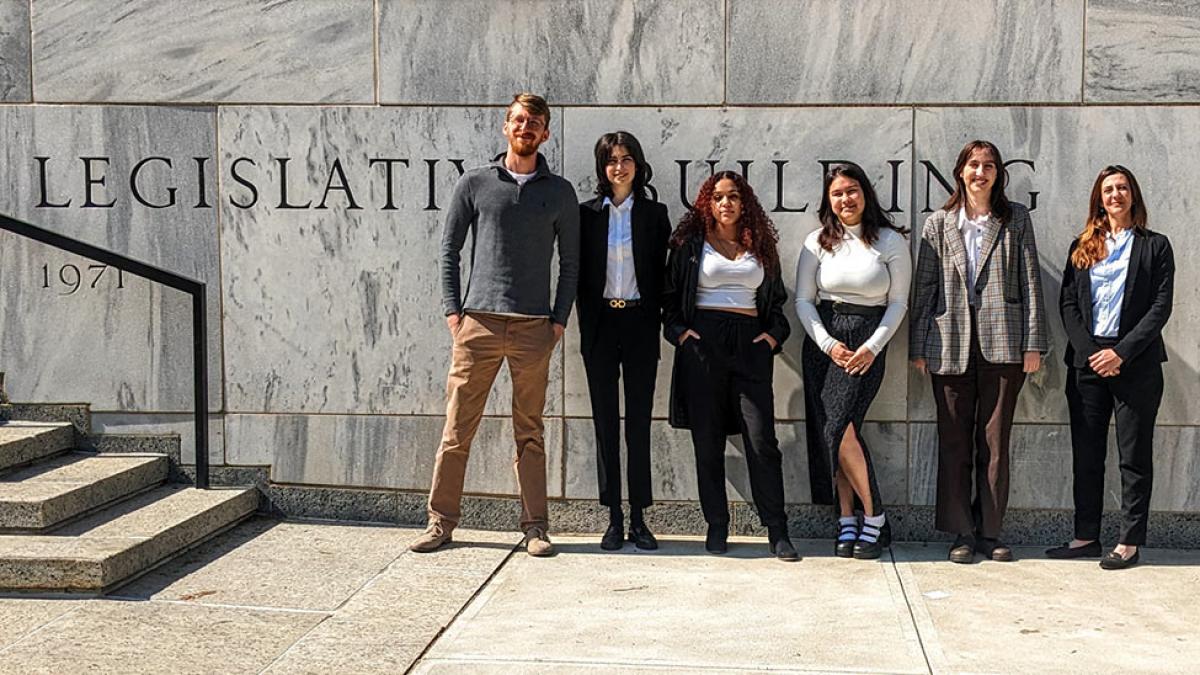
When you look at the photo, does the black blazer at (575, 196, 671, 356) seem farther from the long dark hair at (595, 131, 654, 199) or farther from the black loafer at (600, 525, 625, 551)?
the black loafer at (600, 525, 625, 551)

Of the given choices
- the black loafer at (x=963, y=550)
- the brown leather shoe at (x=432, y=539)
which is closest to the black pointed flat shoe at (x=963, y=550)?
the black loafer at (x=963, y=550)

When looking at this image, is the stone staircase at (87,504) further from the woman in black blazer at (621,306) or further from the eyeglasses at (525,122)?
the eyeglasses at (525,122)

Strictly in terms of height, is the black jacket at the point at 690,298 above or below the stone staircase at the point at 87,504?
above

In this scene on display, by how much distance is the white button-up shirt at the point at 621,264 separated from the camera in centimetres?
612

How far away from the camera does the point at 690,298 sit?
6113mm

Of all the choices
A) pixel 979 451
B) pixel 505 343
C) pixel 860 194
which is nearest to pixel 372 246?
pixel 505 343

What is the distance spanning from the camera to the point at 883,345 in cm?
603

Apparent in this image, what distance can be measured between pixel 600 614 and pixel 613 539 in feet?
3.68

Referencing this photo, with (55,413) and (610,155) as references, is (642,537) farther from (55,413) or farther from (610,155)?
(55,413)

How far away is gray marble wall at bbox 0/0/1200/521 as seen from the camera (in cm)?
636

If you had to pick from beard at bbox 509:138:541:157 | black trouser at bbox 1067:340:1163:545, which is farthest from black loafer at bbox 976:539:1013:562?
beard at bbox 509:138:541:157

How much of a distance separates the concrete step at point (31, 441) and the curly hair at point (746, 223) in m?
3.31

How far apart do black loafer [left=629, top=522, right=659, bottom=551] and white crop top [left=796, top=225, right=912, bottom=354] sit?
122 centimetres

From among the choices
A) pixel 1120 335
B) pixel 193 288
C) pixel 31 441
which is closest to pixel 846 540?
pixel 1120 335
